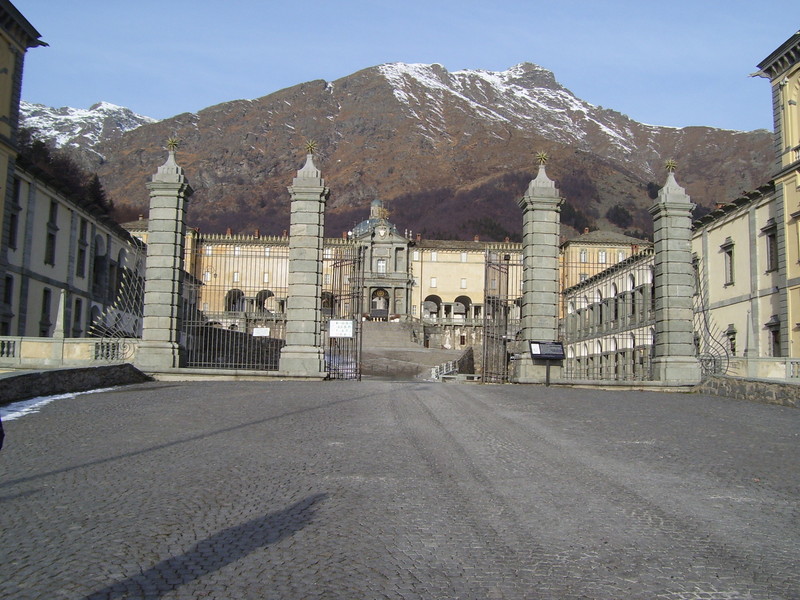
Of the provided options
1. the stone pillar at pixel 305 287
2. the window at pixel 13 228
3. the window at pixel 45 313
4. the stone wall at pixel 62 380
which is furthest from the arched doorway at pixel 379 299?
the stone wall at pixel 62 380

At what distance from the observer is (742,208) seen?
37.5 m

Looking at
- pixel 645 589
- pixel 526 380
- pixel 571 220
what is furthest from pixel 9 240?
pixel 571 220

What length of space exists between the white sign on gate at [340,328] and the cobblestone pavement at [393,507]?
8.24m

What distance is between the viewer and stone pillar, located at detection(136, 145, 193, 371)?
2150 cm

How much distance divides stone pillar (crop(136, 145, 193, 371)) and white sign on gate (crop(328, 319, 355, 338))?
4332 mm

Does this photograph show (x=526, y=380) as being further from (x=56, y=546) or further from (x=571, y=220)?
(x=571, y=220)

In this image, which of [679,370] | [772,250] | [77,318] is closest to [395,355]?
[77,318]

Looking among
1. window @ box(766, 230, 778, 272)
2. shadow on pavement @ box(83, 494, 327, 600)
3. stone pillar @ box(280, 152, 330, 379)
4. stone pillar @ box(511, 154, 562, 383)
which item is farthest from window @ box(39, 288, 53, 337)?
shadow on pavement @ box(83, 494, 327, 600)

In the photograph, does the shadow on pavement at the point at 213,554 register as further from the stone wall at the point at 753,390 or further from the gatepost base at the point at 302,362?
the gatepost base at the point at 302,362

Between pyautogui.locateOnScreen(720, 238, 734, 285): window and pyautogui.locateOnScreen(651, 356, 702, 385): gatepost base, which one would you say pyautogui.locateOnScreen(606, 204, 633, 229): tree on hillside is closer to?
pyautogui.locateOnScreen(720, 238, 734, 285): window

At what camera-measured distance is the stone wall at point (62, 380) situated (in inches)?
586

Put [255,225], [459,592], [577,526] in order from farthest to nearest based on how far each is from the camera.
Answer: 1. [255,225]
2. [577,526]
3. [459,592]

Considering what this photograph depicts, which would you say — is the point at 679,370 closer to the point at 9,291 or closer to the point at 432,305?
the point at 9,291

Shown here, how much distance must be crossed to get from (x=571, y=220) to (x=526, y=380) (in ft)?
437
